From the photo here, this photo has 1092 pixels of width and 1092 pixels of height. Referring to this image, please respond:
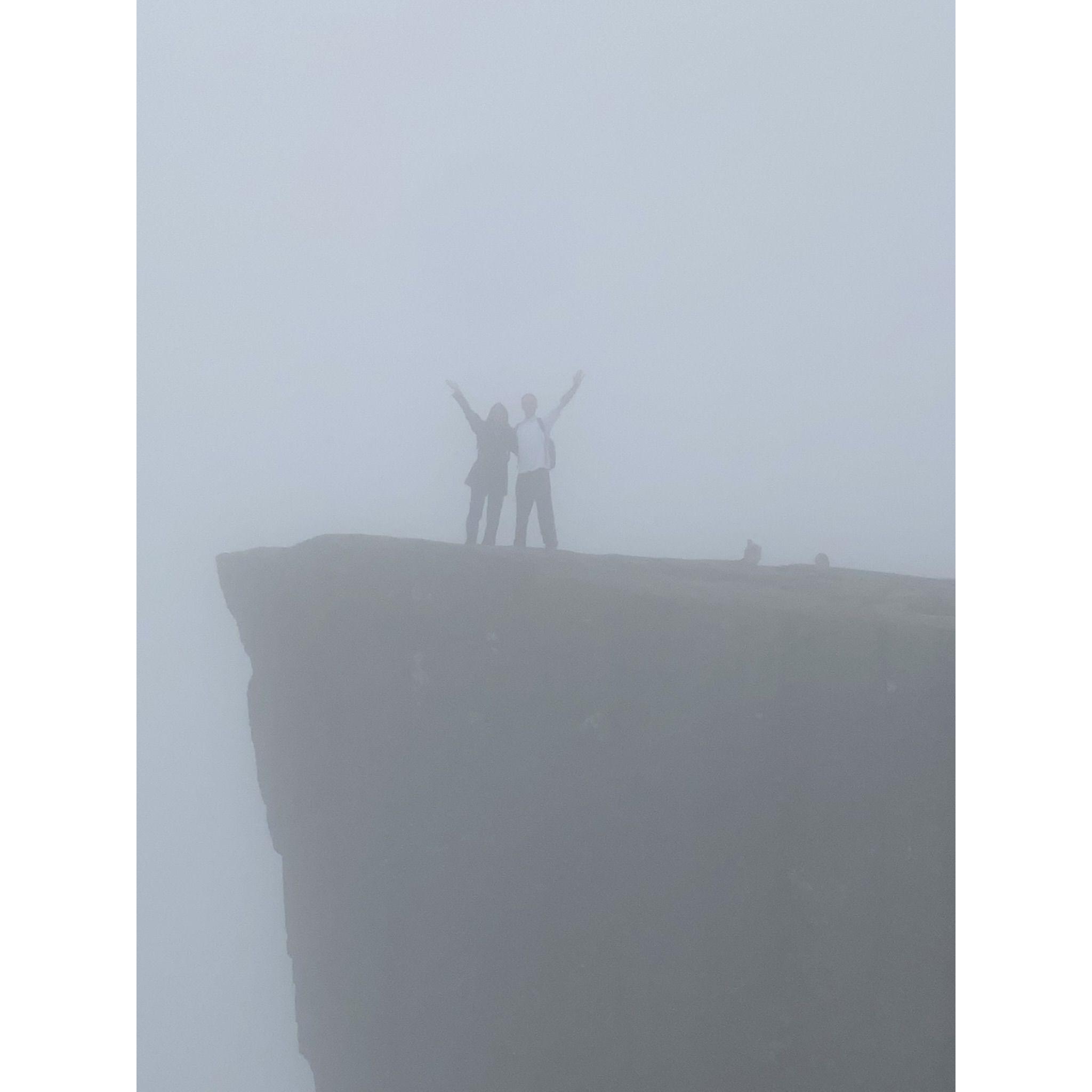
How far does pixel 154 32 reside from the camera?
9.40 m

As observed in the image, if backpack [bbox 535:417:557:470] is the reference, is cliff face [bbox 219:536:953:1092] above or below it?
below

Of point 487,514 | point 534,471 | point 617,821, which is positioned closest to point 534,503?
point 534,471

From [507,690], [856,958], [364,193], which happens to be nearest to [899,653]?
[856,958]

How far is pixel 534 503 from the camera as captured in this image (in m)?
8.07

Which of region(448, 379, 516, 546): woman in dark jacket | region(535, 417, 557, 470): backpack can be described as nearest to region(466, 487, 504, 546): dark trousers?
region(448, 379, 516, 546): woman in dark jacket

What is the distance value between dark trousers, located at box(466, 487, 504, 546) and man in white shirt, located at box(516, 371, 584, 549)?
0.51 ft

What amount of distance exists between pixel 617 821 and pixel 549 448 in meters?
2.90

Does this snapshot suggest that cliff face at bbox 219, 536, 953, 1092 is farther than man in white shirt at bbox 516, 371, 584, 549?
No

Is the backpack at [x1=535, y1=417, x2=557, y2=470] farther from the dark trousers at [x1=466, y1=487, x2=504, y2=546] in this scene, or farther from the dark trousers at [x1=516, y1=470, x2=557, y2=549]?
the dark trousers at [x1=466, y1=487, x2=504, y2=546]

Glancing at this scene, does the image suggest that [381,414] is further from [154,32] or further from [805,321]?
[154,32]

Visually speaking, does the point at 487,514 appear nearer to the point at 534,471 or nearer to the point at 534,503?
the point at 534,503

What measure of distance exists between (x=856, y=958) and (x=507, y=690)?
289 centimetres

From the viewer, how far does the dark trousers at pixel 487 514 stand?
802 cm

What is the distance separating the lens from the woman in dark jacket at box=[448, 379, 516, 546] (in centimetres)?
791
